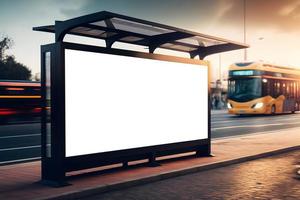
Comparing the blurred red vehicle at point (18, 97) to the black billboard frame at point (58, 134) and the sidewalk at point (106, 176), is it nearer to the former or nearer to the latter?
the sidewalk at point (106, 176)

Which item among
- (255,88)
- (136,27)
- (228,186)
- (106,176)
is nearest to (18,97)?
(255,88)

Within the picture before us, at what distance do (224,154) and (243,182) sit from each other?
277 centimetres

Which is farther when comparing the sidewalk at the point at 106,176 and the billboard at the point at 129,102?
the billboard at the point at 129,102

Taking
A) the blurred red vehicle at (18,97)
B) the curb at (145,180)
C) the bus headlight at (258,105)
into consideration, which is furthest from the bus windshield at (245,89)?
the curb at (145,180)

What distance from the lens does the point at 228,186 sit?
7086 millimetres

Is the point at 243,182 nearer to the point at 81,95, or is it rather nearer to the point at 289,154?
the point at 81,95

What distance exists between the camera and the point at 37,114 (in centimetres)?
2708

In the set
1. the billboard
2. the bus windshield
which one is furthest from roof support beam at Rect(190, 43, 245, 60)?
the bus windshield

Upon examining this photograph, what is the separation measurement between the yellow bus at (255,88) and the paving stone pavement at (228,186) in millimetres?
22015

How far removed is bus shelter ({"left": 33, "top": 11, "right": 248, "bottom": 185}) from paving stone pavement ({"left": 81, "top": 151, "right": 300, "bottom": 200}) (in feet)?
2.86

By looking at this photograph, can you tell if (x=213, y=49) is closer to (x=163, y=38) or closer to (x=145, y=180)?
(x=163, y=38)

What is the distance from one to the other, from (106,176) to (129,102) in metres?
1.36

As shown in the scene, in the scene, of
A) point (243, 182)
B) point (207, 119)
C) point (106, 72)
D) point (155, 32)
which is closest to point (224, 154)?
point (207, 119)

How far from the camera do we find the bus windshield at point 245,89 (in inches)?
1204
